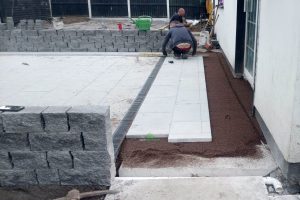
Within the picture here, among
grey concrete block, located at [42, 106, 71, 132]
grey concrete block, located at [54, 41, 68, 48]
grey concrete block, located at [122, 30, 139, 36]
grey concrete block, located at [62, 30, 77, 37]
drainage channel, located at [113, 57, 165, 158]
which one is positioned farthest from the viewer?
grey concrete block, located at [54, 41, 68, 48]

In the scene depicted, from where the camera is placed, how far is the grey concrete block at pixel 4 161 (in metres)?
3.28

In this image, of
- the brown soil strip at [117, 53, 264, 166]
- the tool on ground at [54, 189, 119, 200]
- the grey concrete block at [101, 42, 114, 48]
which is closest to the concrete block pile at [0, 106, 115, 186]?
the tool on ground at [54, 189, 119, 200]

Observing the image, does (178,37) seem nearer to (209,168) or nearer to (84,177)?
(209,168)

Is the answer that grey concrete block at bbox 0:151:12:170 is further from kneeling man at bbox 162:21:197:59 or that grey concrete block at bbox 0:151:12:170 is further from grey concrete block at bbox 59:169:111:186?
kneeling man at bbox 162:21:197:59

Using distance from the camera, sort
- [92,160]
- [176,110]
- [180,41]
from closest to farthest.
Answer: [92,160] → [176,110] → [180,41]

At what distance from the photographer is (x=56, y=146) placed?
10.6 ft

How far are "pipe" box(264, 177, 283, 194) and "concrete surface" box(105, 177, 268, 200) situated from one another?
0.32 ft

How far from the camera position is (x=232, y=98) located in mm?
5961

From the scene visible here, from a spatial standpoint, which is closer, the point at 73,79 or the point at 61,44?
the point at 73,79

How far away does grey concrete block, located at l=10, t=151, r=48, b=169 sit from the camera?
3260mm

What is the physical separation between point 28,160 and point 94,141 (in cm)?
70

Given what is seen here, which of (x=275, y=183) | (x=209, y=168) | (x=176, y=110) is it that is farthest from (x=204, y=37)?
(x=275, y=183)

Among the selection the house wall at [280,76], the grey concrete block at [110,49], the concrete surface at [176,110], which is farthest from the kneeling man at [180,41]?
the house wall at [280,76]

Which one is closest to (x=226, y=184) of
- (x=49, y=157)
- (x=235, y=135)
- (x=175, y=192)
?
(x=175, y=192)
